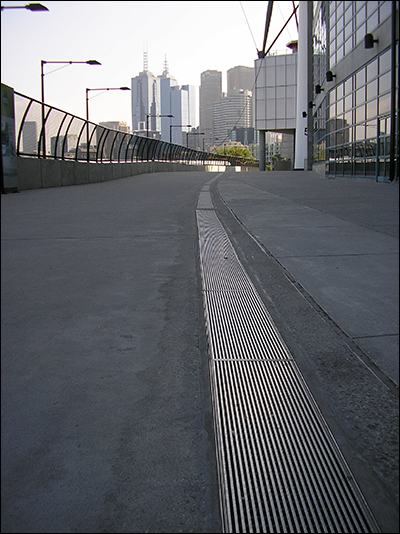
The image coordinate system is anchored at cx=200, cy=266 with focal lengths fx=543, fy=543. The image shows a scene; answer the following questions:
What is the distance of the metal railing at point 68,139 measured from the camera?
43.2 ft

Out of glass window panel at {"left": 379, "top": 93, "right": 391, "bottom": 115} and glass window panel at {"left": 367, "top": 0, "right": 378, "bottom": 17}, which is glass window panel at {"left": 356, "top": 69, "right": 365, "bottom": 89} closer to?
glass window panel at {"left": 379, "top": 93, "right": 391, "bottom": 115}

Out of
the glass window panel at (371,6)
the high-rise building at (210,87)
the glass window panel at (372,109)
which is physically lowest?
the glass window panel at (371,6)

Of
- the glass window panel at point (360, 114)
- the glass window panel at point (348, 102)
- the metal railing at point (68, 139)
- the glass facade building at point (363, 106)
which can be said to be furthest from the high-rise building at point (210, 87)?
the glass window panel at point (348, 102)

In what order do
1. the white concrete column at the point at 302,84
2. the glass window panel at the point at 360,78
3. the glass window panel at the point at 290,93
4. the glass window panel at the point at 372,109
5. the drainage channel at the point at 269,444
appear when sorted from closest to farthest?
the drainage channel at the point at 269,444
the glass window panel at the point at 372,109
the glass window panel at the point at 360,78
the white concrete column at the point at 302,84
the glass window panel at the point at 290,93

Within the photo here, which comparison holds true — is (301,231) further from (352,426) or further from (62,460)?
(62,460)

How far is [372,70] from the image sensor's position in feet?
63.6

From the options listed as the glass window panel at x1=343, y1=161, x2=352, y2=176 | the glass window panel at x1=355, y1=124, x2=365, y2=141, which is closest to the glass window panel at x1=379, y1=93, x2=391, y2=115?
the glass window panel at x1=355, y1=124, x2=365, y2=141

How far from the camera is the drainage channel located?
5.18ft

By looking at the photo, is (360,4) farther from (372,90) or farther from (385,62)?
(372,90)

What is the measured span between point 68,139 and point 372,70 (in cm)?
1112

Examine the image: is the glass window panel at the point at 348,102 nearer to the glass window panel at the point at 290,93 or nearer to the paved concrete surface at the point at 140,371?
the paved concrete surface at the point at 140,371

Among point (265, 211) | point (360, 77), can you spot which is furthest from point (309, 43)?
point (265, 211)

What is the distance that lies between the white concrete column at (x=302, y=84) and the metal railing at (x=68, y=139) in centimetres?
1628

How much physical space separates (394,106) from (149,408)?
56.1 feet
